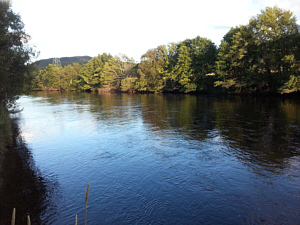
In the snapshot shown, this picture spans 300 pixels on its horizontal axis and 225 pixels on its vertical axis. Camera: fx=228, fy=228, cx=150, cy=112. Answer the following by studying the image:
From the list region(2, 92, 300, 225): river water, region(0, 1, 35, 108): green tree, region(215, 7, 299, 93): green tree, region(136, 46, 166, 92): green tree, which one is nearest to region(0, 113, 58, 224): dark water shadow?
region(2, 92, 300, 225): river water

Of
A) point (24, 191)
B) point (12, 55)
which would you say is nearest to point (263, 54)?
point (12, 55)

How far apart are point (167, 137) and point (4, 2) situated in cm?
1744

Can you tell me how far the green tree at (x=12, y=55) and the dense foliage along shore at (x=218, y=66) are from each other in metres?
2.32

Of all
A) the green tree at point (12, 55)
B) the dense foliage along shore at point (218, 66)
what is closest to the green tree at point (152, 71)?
the dense foliage along shore at point (218, 66)

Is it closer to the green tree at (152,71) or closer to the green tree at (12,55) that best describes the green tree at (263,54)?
the green tree at (152,71)

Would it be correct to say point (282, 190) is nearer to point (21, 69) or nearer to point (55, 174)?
point (55, 174)

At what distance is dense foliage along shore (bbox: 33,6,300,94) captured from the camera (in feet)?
140

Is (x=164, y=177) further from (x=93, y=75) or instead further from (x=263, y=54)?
(x=93, y=75)

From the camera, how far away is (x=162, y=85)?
81.6 meters

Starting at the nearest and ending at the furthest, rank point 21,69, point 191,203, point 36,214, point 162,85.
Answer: point 36,214
point 191,203
point 21,69
point 162,85

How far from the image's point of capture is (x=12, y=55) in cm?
1906

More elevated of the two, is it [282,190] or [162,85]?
[162,85]

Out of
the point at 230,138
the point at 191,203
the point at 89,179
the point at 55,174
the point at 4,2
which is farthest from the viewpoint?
the point at 4,2

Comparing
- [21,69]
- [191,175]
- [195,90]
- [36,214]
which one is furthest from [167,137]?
[195,90]
